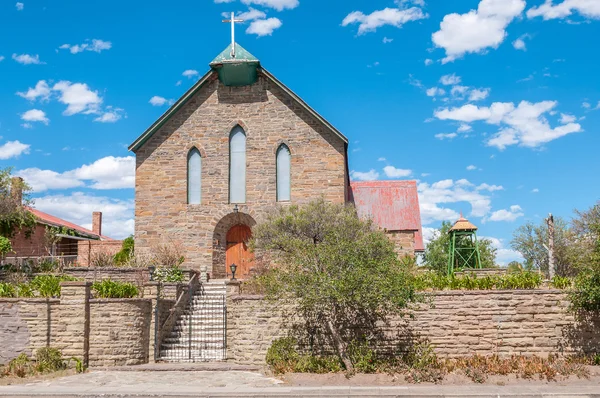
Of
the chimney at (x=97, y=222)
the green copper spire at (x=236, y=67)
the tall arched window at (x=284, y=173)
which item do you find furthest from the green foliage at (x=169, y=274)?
the chimney at (x=97, y=222)

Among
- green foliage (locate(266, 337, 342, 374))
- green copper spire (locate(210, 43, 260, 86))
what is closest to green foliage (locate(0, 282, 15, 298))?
green foliage (locate(266, 337, 342, 374))

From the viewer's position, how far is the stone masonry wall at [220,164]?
86.4ft

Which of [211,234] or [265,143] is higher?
[265,143]

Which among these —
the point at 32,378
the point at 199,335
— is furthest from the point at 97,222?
the point at 32,378

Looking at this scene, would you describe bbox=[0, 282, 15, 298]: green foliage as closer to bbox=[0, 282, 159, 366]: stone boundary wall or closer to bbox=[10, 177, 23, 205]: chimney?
bbox=[0, 282, 159, 366]: stone boundary wall

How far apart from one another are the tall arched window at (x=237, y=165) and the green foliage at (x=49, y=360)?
1176 centimetres

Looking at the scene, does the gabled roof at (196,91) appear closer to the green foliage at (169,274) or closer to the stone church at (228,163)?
the stone church at (228,163)

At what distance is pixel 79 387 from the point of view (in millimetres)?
13938

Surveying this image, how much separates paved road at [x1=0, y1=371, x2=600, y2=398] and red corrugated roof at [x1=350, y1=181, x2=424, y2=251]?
18892 millimetres

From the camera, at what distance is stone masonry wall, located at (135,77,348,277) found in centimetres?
2633

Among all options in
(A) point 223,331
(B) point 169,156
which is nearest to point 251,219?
(B) point 169,156

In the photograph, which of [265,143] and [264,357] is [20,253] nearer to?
[265,143]

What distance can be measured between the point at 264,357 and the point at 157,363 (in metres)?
3.11

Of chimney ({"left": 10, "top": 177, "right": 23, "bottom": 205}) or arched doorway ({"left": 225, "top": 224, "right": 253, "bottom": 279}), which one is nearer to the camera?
arched doorway ({"left": 225, "top": 224, "right": 253, "bottom": 279})
